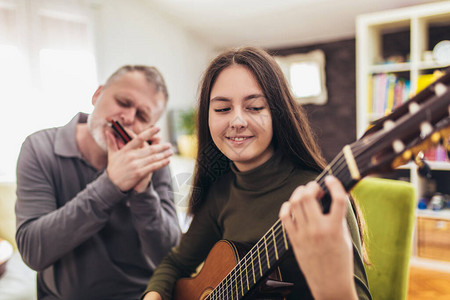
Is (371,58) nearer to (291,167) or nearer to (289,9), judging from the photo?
(289,9)

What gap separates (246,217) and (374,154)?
323mm

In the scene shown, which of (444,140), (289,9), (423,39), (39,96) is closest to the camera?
(444,140)

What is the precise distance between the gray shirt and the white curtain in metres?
0.04

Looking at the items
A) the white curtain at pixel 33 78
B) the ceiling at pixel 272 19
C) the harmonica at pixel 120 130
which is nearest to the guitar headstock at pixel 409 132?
the harmonica at pixel 120 130

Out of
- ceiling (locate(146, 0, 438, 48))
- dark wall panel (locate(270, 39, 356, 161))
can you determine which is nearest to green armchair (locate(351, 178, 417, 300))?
ceiling (locate(146, 0, 438, 48))

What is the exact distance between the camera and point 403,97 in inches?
76.3

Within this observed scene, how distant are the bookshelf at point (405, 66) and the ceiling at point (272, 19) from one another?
9.1 inches

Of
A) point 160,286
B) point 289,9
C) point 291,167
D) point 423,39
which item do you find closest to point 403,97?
point 423,39

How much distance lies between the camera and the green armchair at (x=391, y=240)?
2.76 ft

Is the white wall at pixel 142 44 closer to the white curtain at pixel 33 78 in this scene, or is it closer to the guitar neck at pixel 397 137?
the white curtain at pixel 33 78

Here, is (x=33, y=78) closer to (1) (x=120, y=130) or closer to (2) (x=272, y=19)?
(1) (x=120, y=130)

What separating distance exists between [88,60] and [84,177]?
28 centimetres

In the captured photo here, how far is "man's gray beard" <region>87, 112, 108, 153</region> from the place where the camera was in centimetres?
65

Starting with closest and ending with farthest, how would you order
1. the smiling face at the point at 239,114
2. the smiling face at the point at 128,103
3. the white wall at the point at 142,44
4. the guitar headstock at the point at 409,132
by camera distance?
the guitar headstock at the point at 409,132 < the smiling face at the point at 239,114 < the smiling face at the point at 128,103 < the white wall at the point at 142,44
